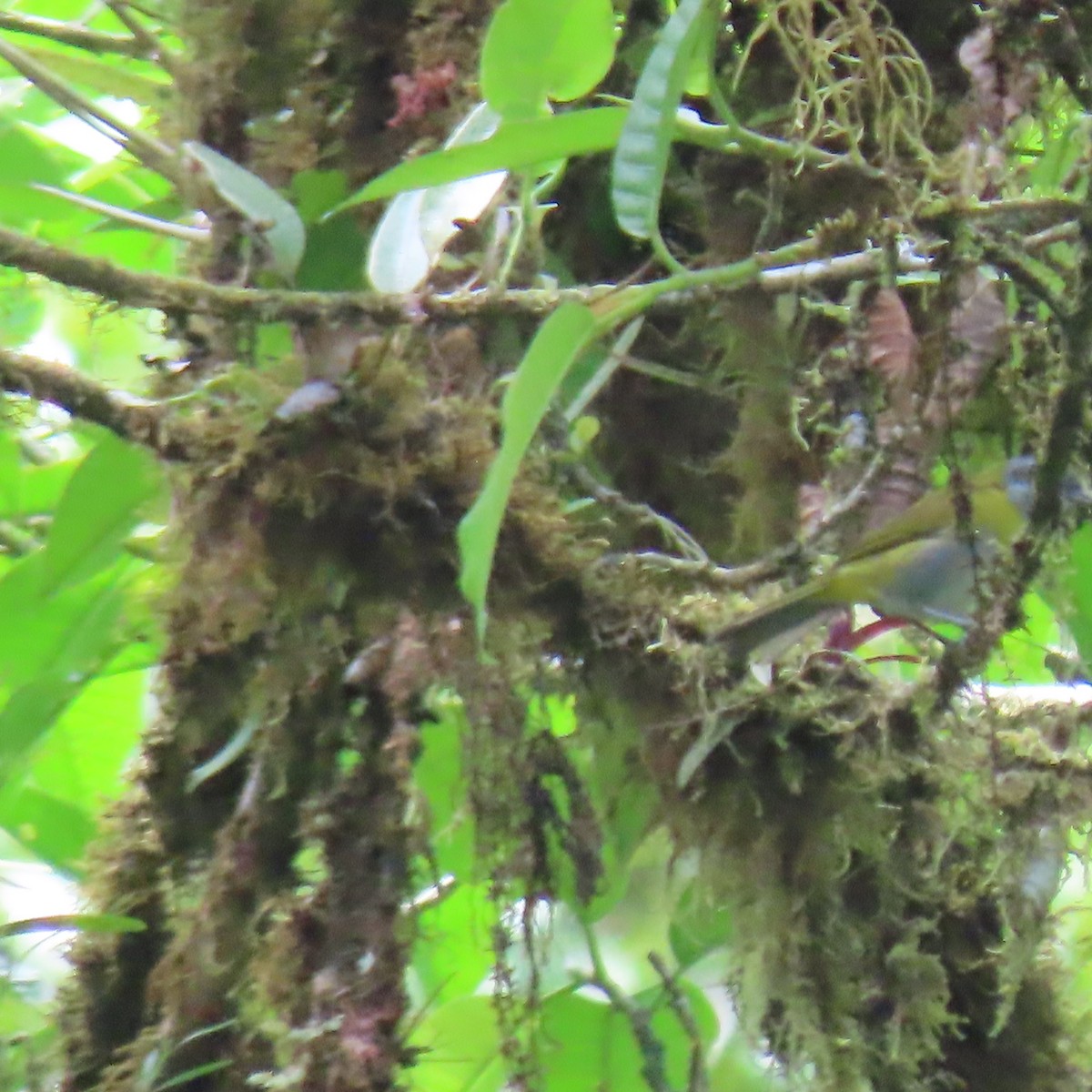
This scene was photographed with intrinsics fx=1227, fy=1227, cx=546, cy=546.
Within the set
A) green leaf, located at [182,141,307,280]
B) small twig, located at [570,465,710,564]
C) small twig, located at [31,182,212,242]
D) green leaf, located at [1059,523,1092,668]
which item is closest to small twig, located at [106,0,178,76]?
small twig, located at [31,182,212,242]

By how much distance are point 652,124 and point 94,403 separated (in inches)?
13.0

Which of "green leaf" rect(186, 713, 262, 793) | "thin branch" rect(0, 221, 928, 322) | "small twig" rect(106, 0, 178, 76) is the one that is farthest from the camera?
"small twig" rect(106, 0, 178, 76)

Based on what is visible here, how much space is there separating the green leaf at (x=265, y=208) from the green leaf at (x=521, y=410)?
217 mm

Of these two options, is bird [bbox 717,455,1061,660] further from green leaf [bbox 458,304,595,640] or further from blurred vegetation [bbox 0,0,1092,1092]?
green leaf [bbox 458,304,595,640]

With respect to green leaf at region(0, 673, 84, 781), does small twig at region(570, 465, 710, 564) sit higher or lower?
higher

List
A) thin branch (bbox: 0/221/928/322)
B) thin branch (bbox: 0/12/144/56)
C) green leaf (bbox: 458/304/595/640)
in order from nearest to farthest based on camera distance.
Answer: green leaf (bbox: 458/304/595/640)
thin branch (bbox: 0/221/928/322)
thin branch (bbox: 0/12/144/56)

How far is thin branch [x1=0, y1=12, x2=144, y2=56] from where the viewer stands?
3.60 feet

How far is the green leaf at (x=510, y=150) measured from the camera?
0.54 m

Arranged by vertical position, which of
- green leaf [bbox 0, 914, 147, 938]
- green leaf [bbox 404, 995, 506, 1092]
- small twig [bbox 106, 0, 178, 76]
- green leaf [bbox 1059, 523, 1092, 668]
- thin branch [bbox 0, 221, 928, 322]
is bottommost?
green leaf [bbox 404, 995, 506, 1092]

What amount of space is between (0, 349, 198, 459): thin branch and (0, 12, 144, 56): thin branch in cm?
56

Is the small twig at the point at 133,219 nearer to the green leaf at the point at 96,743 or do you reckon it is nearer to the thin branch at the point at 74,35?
the thin branch at the point at 74,35

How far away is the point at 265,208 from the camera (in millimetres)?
669

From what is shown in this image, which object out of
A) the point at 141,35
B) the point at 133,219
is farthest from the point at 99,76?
the point at 133,219

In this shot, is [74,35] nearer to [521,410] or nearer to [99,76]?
[99,76]
